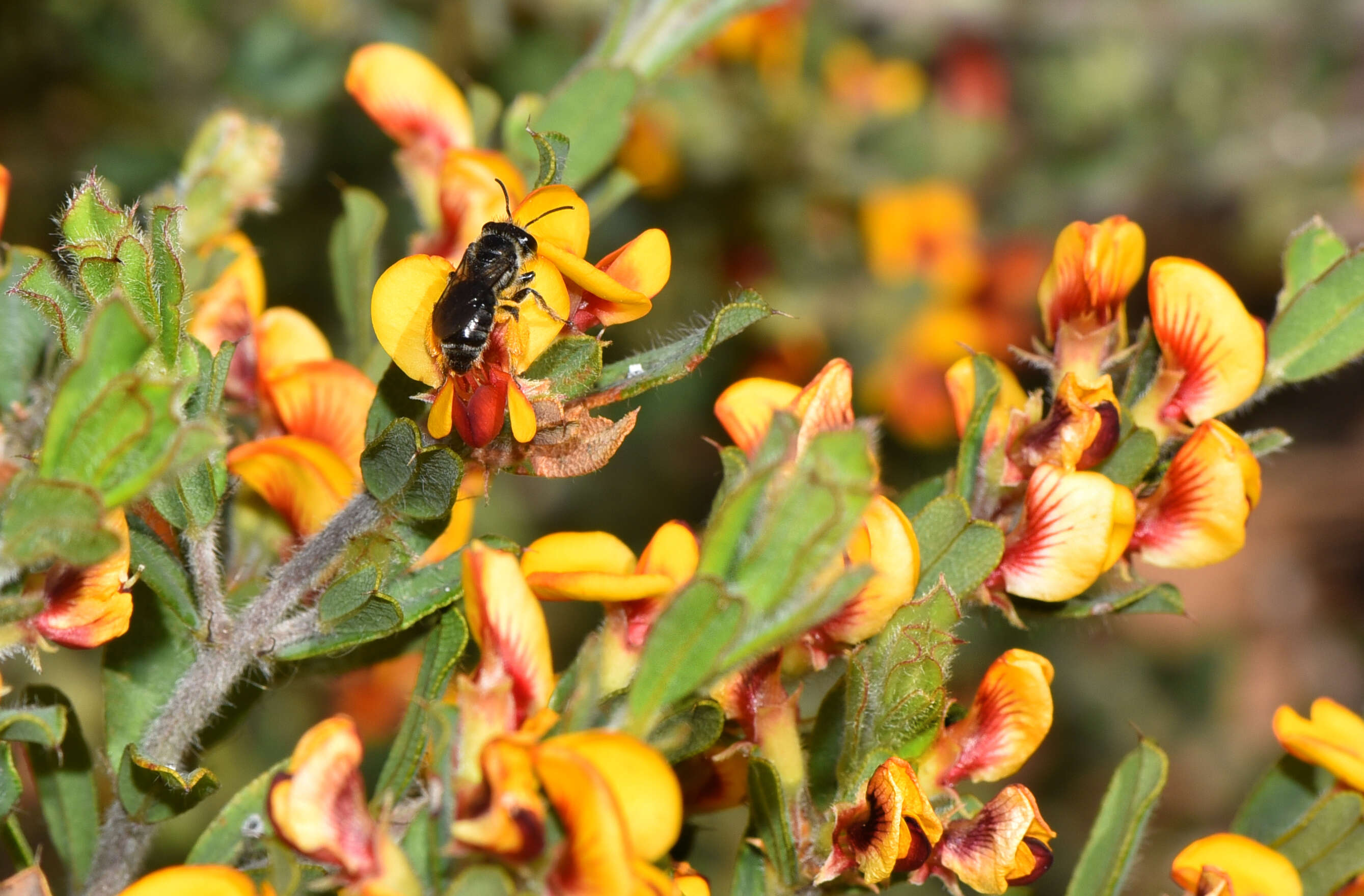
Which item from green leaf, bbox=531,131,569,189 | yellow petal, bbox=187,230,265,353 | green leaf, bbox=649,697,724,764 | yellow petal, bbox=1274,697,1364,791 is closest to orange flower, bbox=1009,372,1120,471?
yellow petal, bbox=1274,697,1364,791

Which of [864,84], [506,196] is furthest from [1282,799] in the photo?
[864,84]

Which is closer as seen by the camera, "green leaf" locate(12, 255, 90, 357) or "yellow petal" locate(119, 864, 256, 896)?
"yellow petal" locate(119, 864, 256, 896)

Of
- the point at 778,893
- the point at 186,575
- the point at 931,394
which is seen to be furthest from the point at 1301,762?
the point at 931,394

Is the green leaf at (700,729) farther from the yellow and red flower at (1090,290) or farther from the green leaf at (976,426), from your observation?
the yellow and red flower at (1090,290)

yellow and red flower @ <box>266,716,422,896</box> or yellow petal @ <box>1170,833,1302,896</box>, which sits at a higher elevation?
yellow and red flower @ <box>266,716,422,896</box>

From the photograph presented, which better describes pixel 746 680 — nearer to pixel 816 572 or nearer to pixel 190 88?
pixel 816 572

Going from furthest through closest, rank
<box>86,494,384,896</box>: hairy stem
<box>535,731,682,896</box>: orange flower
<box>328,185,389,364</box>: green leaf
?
<box>328,185,389,364</box>: green leaf → <box>86,494,384,896</box>: hairy stem → <box>535,731,682,896</box>: orange flower

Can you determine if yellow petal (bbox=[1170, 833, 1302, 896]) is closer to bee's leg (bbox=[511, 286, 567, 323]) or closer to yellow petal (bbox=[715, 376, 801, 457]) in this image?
yellow petal (bbox=[715, 376, 801, 457])

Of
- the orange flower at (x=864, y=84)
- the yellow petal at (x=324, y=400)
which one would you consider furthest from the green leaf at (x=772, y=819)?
the orange flower at (x=864, y=84)
